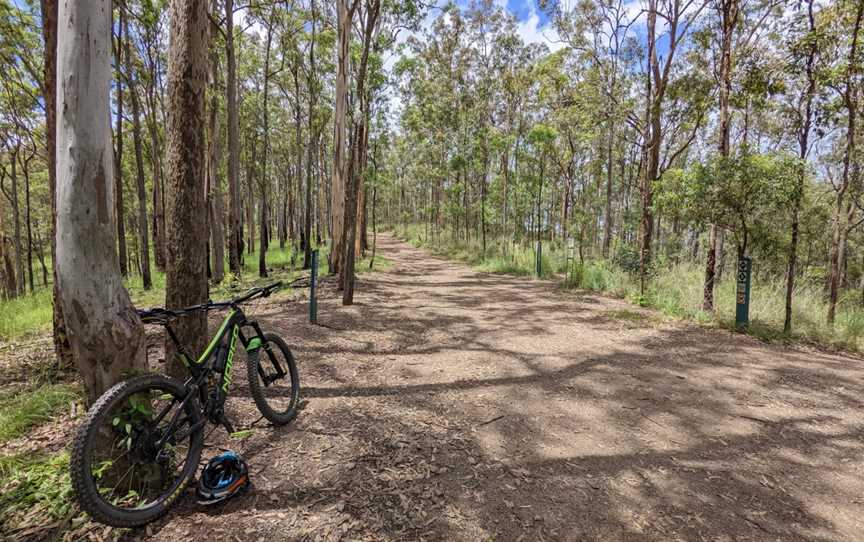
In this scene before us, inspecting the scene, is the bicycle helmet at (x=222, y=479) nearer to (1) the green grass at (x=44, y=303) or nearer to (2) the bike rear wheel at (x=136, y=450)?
(2) the bike rear wheel at (x=136, y=450)

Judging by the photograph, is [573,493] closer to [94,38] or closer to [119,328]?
[119,328]

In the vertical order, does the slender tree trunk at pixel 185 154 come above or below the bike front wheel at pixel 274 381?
above

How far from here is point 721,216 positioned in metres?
6.83

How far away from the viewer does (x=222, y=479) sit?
2252mm

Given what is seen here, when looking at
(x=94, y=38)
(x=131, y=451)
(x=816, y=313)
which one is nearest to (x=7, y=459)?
(x=131, y=451)

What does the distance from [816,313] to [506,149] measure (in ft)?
49.0

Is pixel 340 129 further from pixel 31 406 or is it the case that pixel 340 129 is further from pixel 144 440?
pixel 144 440

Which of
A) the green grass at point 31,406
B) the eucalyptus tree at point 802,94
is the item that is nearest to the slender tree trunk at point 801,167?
the eucalyptus tree at point 802,94

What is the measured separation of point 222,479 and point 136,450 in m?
0.49

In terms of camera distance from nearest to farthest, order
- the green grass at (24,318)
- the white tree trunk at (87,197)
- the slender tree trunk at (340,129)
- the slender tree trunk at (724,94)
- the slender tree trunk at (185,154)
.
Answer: the white tree trunk at (87,197) → the slender tree trunk at (185,154) → the green grass at (24,318) → the slender tree trunk at (724,94) → the slender tree trunk at (340,129)

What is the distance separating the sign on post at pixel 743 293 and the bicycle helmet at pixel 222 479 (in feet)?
25.7

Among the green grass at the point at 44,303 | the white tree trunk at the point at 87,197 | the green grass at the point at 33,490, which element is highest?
the white tree trunk at the point at 87,197

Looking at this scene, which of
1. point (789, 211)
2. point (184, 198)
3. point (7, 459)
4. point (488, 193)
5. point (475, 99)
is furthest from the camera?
point (488, 193)

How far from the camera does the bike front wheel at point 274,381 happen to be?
9.89 feet
